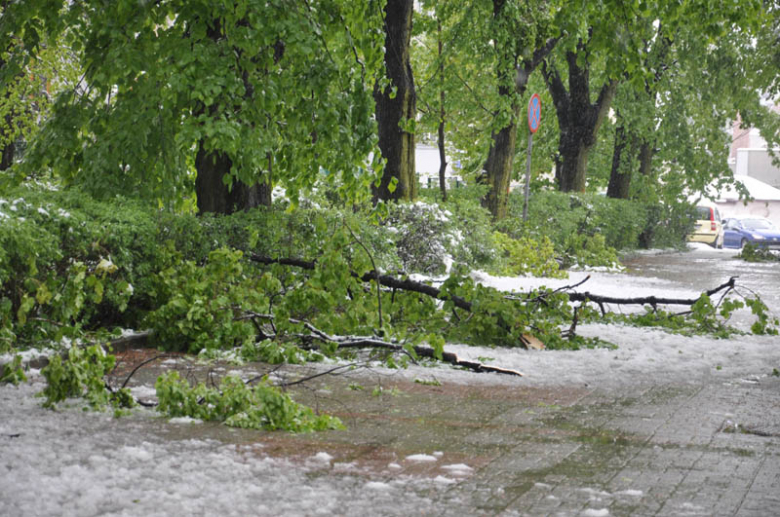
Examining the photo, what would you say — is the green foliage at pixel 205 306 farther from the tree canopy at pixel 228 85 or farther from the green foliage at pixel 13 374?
the green foliage at pixel 13 374

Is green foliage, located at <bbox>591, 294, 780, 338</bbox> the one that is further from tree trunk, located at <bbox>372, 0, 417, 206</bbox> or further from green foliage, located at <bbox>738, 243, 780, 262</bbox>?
green foliage, located at <bbox>738, 243, 780, 262</bbox>

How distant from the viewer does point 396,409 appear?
6027mm

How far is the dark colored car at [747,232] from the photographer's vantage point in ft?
119

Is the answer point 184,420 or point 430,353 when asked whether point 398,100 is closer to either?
point 430,353

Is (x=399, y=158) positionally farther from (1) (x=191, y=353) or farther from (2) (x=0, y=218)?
(2) (x=0, y=218)

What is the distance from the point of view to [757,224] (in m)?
38.1

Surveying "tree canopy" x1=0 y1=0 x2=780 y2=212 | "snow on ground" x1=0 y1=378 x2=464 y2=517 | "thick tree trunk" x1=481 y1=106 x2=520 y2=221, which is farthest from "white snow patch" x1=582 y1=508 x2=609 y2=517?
"thick tree trunk" x1=481 y1=106 x2=520 y2=221

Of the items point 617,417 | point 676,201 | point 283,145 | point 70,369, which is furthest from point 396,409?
point 676,201

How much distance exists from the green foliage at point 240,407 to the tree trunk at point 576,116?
66.4ft

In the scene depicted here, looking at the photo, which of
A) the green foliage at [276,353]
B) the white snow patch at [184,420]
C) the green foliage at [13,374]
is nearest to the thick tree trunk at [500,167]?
the green foliage at [276,353]

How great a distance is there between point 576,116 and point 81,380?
21.0 meters

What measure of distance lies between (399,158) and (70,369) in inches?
364

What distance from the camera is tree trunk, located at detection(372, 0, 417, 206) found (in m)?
14.2

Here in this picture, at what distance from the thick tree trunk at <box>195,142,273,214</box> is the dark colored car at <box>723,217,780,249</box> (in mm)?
30179
